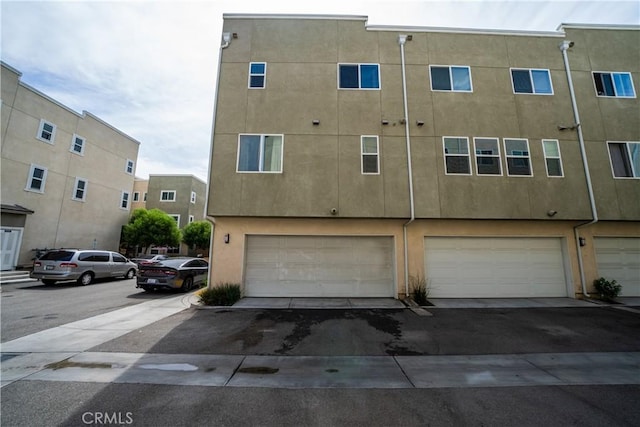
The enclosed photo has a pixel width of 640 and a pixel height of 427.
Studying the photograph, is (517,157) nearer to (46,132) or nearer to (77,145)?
(46,132)

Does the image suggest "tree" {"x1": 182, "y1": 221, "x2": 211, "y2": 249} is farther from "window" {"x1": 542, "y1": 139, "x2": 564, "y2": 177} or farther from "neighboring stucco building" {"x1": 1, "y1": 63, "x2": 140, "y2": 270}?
"window" {"x1": 542, "y1": 139, "x2": 564, "y2": 177}

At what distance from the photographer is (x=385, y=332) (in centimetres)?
620

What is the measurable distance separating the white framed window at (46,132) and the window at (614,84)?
30016 mm

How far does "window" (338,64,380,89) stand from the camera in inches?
384

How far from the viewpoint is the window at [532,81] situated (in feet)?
32.5

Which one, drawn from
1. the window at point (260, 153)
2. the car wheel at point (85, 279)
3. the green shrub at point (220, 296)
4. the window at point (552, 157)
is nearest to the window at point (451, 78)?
the window at point (552, 157)

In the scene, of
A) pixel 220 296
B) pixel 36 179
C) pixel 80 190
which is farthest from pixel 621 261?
pixel 80 190

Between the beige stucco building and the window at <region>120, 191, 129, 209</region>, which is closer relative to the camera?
the window at <region>120, 191, 129, 209</region>

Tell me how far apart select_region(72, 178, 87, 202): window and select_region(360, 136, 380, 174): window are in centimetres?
2149

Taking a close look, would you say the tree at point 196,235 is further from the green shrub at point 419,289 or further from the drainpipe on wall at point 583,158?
the drainpipe on wall at point 583,158

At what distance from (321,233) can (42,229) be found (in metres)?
19.2

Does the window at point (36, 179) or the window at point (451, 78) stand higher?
the window at point (451, 78)

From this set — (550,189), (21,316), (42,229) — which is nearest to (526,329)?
(550,189)

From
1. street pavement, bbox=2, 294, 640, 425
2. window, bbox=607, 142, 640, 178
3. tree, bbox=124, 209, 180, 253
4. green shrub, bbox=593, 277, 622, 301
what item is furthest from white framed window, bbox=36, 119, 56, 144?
green shrub, bbox=593, 277, 622, 301
